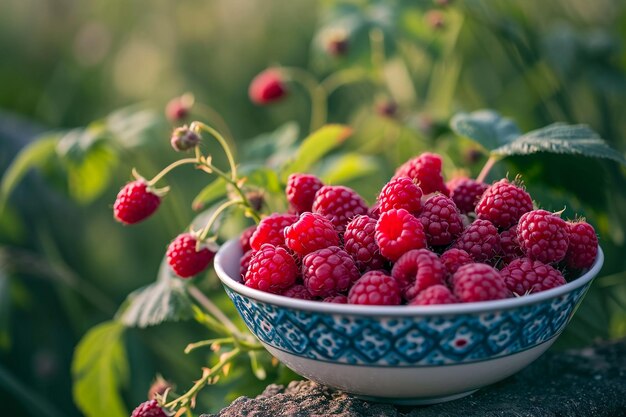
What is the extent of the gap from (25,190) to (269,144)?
905mm

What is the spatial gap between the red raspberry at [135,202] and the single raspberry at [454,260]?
1.47 feet

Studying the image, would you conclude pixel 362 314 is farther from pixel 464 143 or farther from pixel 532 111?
pixel 532 111

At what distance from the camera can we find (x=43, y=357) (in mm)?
2100

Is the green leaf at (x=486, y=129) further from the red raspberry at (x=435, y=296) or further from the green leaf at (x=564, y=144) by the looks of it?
the red raspberry at (x=435, y=296)

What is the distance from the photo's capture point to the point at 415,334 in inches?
30.6

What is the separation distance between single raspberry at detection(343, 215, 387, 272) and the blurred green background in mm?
438

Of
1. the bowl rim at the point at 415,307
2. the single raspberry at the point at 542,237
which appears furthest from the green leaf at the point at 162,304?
the single raspberry at the point at 542,237

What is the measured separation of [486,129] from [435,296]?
22.3 inches

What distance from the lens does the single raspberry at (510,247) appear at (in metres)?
0.93

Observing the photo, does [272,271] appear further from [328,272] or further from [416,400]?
[416,400]

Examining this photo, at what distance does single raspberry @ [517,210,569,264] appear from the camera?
0.87 meters

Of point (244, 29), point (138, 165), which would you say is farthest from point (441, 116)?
point (244, 29)

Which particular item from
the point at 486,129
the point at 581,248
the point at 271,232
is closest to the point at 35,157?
the point at 271,232

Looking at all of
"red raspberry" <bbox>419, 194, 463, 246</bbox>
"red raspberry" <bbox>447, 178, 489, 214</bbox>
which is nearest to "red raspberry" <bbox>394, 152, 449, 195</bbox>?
"red raspberry" <bbox>447, 178, 489, 214</bbox>
